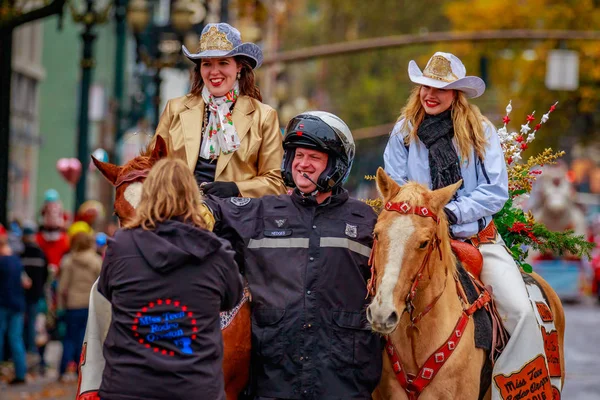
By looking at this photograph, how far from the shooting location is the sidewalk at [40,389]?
14.7 metres

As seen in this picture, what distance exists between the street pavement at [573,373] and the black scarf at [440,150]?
7.38 m

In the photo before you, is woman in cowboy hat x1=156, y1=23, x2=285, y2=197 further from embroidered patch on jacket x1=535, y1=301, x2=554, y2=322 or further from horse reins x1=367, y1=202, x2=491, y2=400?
embroidered patch on jacket x1=535, y1=301, x2=554, y2=322

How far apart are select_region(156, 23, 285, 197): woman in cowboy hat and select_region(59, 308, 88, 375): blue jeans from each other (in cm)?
849

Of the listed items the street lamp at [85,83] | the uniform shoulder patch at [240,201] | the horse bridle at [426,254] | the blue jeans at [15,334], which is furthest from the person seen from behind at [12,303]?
the horse bridle at [426,254]

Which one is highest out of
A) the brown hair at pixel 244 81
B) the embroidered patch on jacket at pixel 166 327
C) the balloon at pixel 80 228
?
the brown hair at pixel 244 81

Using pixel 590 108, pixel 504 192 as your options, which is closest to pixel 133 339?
pixel 504 192

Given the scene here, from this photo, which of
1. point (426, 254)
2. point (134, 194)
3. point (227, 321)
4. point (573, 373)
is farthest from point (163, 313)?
point (573, 373)

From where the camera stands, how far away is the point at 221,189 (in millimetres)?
7254

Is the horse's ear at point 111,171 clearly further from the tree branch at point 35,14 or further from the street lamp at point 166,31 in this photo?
the street lamp at point 166,31

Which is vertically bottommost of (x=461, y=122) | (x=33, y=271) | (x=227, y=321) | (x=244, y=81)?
(x=33, y=271)

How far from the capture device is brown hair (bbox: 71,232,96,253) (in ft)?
51.9

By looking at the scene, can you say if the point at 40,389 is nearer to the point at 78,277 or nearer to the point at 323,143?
the point at 78,277

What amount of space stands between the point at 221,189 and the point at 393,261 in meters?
1.21

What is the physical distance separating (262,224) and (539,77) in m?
40.8
